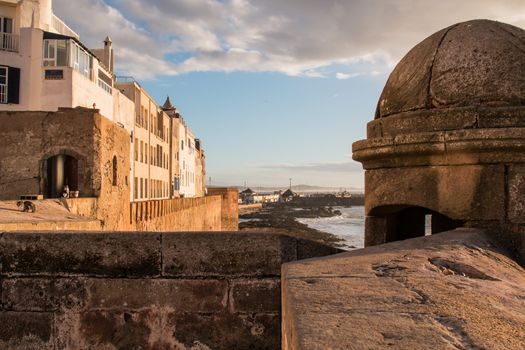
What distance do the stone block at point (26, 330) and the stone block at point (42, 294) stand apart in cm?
4

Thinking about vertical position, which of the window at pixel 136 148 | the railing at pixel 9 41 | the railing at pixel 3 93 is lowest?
the window at pixel 136 148

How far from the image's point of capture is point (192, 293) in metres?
3.02

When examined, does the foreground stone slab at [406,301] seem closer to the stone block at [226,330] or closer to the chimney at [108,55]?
the stone block at [226,330]

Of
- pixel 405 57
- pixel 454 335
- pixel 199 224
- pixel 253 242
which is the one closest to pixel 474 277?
pixel 454 335

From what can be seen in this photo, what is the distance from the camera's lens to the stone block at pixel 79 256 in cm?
305

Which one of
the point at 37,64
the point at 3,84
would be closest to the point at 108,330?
the point at 3,84

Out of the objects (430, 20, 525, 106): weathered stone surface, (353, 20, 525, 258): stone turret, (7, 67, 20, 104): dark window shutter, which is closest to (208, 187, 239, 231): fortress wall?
(7, 67, 20, 104): dark window shutter

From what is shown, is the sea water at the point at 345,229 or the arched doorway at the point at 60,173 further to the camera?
the sea water at the point at 345,229

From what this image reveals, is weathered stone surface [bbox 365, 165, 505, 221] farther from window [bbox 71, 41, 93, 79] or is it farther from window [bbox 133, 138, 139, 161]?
window [bbox 133, 138, 139, 161]

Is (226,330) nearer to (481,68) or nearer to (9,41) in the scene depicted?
(481,68)

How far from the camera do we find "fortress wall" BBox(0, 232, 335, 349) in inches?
118

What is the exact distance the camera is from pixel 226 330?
9.83 feet

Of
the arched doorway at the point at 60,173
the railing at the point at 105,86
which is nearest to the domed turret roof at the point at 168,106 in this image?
the railing at the point at 105,86

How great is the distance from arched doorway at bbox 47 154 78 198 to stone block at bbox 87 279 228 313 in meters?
11.4
